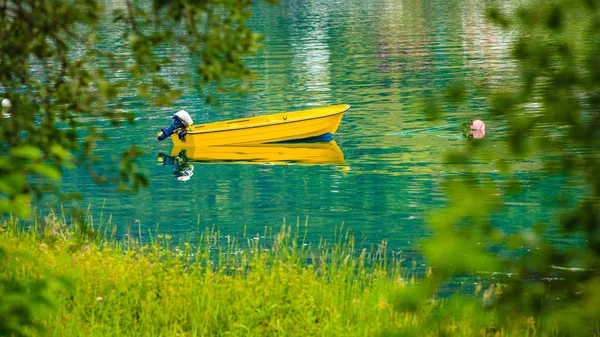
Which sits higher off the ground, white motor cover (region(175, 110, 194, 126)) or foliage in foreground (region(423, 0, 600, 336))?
foliage in foreground (region(423, 0, 600, 336))

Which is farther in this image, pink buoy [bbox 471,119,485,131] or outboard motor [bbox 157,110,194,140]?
outboard motor [bbox 157,110,194,140]

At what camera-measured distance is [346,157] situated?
29578 millimetres

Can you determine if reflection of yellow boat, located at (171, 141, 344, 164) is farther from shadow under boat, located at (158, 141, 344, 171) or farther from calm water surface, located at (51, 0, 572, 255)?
calm water surface, located at (51, 0, 572, 255)

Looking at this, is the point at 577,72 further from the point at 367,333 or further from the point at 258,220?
the point at 258,220

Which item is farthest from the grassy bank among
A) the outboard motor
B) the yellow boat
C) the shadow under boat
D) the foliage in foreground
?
the yellow boat

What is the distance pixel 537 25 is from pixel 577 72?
0.62 feet

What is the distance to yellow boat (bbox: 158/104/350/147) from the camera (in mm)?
31375

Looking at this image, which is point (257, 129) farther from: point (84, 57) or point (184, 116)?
point (84, 57)

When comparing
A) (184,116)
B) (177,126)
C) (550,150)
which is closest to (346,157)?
(184,116)

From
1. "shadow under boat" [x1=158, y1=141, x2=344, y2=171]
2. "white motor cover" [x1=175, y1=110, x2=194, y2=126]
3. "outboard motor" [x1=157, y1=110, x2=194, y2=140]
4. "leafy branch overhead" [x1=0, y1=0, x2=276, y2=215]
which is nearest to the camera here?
"leafy branch overhead" [x1=0, y1=0, x2=276, y2=215]

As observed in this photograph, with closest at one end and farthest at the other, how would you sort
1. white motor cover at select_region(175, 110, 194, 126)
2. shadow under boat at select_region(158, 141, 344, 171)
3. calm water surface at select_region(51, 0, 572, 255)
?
calm water surface at select_region(51, 0, 572, 255) → shadow under boat at select_region(158, 141, 344, 171) → white motor cover at select_region(175, 110, 194, 126)

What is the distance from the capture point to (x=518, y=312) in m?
2.39

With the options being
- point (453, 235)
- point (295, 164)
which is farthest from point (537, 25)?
point (295, 164)

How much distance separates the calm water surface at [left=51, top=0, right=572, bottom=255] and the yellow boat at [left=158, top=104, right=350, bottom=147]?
39.8 inches
